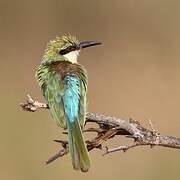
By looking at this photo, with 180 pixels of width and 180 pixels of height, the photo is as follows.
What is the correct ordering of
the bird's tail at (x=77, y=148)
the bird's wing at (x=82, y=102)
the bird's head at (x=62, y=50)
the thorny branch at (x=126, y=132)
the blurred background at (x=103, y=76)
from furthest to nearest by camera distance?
the blurred background at (x=103, y=76), the bird's head at (x=62, y=50), the bird's wing at (x=82, y=102), the bird's tail at (x=77, y=148), the thorny branch at (x=126, y=132)

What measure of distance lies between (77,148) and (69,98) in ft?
0.89

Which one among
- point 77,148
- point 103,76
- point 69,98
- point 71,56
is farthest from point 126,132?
point 103,76

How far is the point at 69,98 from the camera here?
12.6ft

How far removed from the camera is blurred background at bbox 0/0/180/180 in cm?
630

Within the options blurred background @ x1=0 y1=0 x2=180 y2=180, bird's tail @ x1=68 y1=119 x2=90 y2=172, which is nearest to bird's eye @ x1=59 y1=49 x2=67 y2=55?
bird's tail @ x1=68 y1=119 x2=90 y2=172

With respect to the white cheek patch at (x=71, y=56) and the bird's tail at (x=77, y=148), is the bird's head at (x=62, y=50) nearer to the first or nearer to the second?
the white cheek patch at (x=71, y=56)

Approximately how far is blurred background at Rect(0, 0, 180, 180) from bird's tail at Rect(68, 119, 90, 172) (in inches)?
92.9

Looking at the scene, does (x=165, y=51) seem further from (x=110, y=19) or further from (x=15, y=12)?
(x=15, y=12)

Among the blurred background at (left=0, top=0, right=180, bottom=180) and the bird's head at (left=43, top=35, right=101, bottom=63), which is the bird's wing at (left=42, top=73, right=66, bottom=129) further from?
the blurred background at (left=0, top=0, right=180, bottom=180)

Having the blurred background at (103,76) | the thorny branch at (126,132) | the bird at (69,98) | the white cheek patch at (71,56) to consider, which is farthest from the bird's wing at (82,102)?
the blurred background at (103,76)

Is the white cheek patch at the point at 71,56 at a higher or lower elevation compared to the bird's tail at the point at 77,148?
higher

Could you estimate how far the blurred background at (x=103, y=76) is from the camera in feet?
20.7

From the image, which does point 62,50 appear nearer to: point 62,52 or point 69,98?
point 62,52

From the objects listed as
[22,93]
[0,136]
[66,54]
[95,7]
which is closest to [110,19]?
[95,7]
